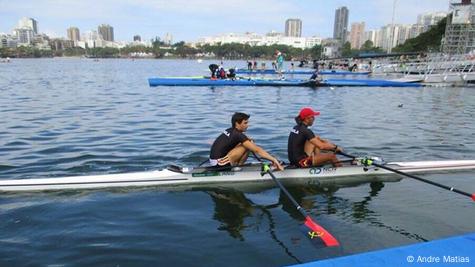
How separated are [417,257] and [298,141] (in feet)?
15.5

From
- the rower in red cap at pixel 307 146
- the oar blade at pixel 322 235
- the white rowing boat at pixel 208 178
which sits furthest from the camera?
the rower in red cap at pixel 307 146

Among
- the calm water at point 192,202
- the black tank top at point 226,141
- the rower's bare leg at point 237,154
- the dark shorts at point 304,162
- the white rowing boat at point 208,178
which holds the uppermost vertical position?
the black tank top at point 226,141

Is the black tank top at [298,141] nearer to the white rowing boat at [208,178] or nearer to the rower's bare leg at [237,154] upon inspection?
the white rowing boat at [208,178]

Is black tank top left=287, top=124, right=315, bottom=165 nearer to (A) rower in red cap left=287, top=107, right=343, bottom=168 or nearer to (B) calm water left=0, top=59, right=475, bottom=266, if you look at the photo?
(A) rower in red cap left=287, top=107, right=343, bottom=168

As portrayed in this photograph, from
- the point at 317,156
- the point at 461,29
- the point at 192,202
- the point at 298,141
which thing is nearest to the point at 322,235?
the point at 192,202

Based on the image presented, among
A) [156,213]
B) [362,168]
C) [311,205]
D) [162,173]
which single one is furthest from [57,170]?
[362,168]

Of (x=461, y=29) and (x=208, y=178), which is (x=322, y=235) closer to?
(x=208, y=178)

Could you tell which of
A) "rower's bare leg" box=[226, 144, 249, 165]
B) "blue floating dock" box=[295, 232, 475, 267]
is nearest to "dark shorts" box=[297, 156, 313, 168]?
"rower's bare leg" box=[226, 144, 249, 165]

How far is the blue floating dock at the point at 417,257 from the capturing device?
4500 millimetres

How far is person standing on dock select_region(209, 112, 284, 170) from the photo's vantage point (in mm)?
8602

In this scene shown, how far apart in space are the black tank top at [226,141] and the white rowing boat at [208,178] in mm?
411

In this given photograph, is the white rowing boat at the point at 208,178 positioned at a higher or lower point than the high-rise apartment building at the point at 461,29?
lower

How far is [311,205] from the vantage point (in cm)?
837

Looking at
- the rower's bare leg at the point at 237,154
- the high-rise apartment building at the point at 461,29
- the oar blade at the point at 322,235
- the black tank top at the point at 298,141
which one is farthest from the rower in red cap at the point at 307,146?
the high-rise apartment building at the point at 461,29
